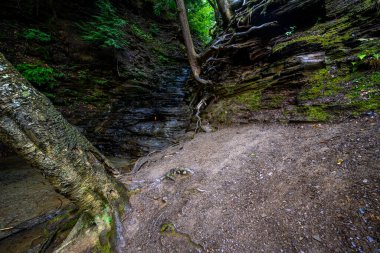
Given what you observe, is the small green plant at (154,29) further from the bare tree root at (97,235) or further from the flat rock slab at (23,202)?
the bare tree root at (97,235)

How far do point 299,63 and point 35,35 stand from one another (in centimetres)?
1056

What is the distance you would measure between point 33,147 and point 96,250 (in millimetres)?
1405

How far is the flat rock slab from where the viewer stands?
8.74 feet

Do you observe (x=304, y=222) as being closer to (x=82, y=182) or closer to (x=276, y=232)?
(x=276, y=232)

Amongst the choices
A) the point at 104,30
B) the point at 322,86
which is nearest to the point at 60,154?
the point at 322,86

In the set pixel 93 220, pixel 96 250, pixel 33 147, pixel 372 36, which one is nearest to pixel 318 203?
pixel 96 250

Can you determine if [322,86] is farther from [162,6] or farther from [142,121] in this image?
[162,6]

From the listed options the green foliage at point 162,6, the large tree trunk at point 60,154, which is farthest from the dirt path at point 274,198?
the green foliage at point 162,6

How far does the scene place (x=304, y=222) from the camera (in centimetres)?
173

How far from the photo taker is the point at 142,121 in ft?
24.2

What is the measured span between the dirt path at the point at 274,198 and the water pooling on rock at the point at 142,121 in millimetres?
2726

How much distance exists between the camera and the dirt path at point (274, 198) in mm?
1592

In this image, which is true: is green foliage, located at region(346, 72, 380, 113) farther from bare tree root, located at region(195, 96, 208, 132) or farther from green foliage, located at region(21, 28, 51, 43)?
green foliage, located at region(21, 28, 51, 43)

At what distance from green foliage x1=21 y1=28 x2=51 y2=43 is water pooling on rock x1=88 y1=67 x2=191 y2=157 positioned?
3.96 m
